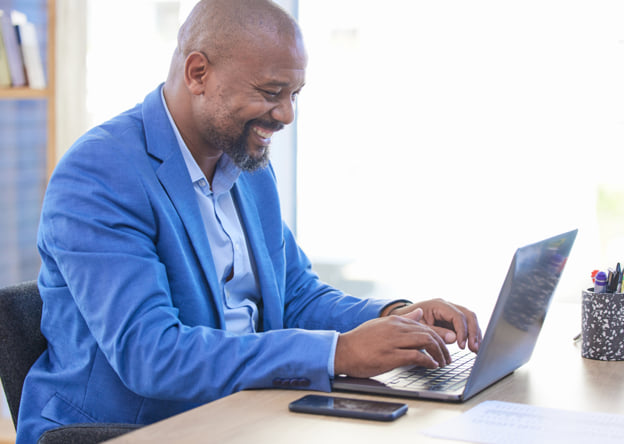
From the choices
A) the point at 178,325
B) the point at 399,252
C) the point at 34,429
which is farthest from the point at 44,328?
the point at 399,252

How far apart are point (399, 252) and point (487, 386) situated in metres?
1.66

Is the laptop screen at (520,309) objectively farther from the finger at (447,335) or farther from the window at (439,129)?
the window at (439,129)

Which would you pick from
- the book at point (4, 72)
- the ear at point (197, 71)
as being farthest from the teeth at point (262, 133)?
the book at point (4, 72)

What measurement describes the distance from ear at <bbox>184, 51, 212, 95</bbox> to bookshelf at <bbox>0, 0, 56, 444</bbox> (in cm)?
162

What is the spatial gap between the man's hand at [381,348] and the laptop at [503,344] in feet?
0.07

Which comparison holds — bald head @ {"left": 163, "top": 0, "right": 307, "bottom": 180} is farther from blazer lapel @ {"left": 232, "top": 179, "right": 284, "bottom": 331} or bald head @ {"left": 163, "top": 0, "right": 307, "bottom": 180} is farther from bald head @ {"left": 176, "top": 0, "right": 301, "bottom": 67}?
blazer lapel @ {"left": 232, "top": 179, "right": 284, "bottom": 331}

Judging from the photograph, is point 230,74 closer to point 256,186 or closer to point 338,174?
point 256,186

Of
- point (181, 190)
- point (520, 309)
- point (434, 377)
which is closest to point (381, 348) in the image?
point (434, 377)

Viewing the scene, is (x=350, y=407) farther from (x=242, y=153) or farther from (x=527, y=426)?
(x=242, y=153)

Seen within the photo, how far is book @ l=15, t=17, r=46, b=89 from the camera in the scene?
9.44 feet

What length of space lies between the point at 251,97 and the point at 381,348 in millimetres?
609

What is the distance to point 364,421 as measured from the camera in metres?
0.94

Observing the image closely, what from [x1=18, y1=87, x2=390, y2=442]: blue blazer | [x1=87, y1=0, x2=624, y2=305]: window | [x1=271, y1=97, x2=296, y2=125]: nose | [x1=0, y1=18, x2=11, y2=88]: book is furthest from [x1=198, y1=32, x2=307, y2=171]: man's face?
[x1=0, y1=18, x2=11, y2=88]: book

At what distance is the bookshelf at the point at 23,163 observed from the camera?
2.98m
